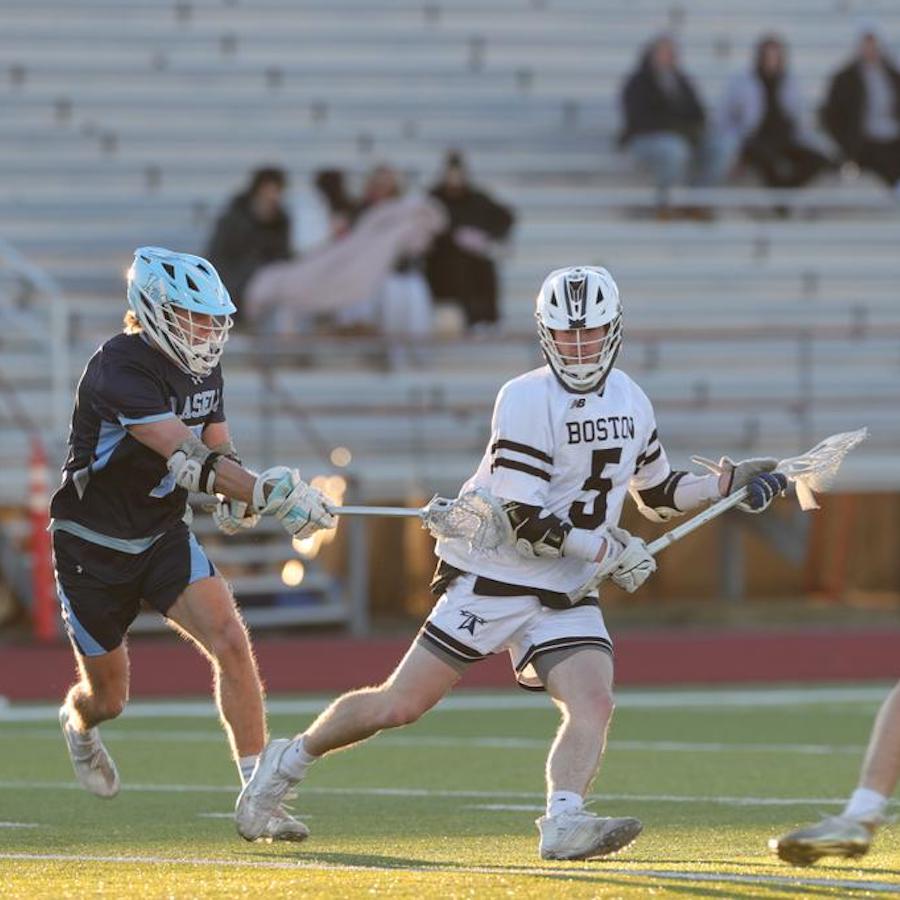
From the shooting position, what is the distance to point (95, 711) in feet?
25.3

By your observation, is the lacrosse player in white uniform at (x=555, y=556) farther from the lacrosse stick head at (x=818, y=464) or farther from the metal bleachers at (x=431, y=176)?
the metal bleachers at (x=431, y=176)

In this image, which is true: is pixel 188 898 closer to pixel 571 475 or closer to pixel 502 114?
pixel 571 475

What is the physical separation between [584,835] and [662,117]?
1249cm

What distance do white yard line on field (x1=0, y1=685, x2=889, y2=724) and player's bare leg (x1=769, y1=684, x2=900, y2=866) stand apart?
6.70 meters

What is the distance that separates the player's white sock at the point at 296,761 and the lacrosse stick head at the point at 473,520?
803 millimetres

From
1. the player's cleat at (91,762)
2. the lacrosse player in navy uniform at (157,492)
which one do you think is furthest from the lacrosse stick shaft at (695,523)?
the player's cleat at (91,762)

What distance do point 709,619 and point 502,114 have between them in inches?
211

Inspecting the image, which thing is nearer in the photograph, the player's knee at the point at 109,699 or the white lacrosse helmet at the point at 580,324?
the white lacrosse helmet at the point at 580,324

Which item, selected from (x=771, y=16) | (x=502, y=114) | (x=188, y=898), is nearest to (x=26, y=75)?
(x=502, y=114)

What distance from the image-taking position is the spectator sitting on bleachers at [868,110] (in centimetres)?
1862

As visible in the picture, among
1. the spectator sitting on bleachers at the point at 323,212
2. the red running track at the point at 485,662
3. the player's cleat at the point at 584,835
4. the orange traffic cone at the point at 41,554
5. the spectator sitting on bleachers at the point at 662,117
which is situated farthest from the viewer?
the spectator sitting on bleachers at the point at 662,117

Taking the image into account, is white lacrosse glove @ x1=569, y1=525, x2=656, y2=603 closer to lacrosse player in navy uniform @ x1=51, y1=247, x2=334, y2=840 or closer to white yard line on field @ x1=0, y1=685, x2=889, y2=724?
lacrosse player in navy uniform @ x1=51, y1=247, x2=334, y2=840

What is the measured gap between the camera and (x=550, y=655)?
22.0ft

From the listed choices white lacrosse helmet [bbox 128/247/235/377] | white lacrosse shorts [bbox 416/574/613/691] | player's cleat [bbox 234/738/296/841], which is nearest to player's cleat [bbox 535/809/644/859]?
white lacrosse shorts [bbox 416/574/613/691]
